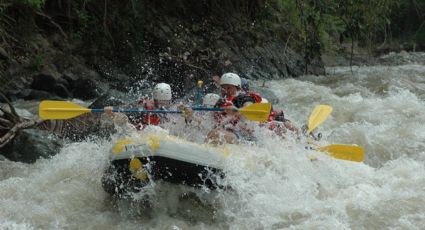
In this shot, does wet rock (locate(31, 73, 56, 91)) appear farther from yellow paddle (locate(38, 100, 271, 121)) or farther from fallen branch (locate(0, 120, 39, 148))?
yellow paddle (locate(38, 100, 271, 121))

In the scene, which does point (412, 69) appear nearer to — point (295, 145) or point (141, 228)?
point (295, 145)

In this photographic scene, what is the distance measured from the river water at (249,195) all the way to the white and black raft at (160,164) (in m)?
0.12

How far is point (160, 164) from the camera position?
4.55 meters

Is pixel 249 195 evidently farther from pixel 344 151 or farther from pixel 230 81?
pixel 230 81

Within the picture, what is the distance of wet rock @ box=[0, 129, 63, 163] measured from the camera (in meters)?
6.23

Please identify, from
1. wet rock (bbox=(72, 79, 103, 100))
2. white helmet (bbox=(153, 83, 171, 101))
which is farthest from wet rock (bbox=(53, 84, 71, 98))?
white helmet (bbox=(153, 83, 171, 101))

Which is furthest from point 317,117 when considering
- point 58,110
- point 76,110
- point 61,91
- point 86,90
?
point 61,91

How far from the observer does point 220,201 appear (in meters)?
4.81

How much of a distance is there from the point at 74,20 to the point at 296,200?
6.47 metres

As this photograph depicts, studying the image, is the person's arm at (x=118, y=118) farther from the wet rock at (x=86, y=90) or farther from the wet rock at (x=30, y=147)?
the wet rock at (x=86, y=90)

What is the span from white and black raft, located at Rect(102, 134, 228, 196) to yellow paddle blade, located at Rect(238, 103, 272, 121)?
751 mm

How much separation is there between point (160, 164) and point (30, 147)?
Result: 93.6 inches

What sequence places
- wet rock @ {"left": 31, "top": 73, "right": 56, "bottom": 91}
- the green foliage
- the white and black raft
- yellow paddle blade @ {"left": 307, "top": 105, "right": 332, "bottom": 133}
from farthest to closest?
wet rock @ {"left": 31, "top": 73, "right": 56, "bottom": 91} → the green foliage → yellow paddle blade @ {"left": 307, "top": 105, "right": 332, "bottom": 133} → the white and black raft

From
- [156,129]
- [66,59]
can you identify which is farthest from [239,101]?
[66,59]
